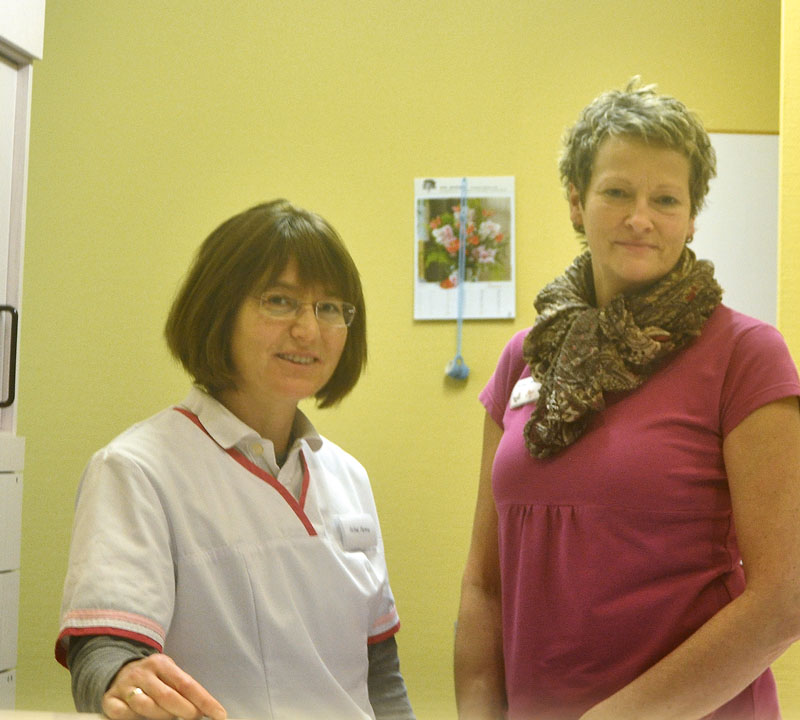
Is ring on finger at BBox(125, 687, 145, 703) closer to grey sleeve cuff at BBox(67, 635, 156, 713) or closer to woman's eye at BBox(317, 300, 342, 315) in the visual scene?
grey sleeve cuff at BBox(67, 635, 156, 713)

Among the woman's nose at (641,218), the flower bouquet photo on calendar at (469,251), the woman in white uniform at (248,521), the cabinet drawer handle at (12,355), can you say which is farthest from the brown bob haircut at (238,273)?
the flower bouquet photo on calendar at (469,251)

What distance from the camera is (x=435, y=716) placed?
213 centimetres

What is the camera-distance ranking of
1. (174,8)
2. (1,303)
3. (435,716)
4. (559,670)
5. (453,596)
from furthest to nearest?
1. (174,8)
2. (453,596)
3. (435,716)
4. (1,303)
5. (559,670)

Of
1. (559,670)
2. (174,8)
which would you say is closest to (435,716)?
(559,670)

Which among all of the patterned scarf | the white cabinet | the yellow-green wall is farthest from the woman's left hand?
the yellow-green wall

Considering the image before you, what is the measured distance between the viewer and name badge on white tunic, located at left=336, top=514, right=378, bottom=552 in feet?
3.26

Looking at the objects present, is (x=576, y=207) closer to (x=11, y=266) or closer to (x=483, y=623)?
(x=483, y=623)

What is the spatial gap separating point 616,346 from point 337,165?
1610 millimetres

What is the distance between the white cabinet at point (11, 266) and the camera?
67.4 inches

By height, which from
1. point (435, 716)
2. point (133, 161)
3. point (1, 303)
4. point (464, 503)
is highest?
point (133, 161)

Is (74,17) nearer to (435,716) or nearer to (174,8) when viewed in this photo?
(174,8)

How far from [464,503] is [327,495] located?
1405 mm

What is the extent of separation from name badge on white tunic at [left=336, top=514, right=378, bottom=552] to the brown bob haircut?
0.19m

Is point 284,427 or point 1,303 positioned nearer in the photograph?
point 284,427
